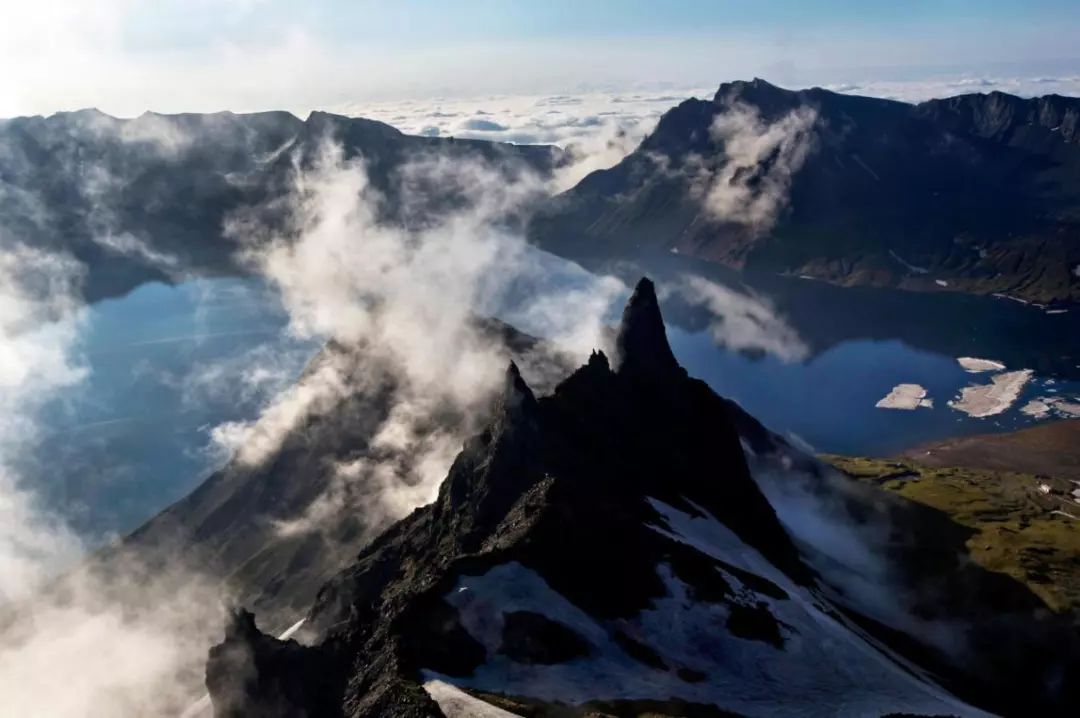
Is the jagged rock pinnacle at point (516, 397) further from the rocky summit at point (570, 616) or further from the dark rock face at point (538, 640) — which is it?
the dark rock face at point (538, 640)

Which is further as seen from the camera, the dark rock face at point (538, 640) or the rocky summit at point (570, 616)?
the dark rock face at point (538, 640)

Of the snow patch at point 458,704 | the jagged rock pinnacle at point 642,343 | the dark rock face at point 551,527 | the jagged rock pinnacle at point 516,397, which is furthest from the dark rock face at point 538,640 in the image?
the jagged rock pinnacle at point 642,343

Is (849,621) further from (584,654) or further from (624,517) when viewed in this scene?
(584,654)

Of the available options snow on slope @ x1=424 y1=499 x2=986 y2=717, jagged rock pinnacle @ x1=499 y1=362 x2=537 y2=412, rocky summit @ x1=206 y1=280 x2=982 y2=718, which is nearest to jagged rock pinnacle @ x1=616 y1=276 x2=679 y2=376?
rocky summit @ x1=206 y1=280 x2=982 y2=718

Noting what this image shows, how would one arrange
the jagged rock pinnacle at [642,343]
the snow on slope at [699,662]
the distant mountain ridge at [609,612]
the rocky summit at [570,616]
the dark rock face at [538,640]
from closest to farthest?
the rocky summit at [570,616]
the snow on slope at [699,662]
the distant mountain ridge at [609,612]
the dark rock face at [538,640]
the jagged rock pinnacle at [642,343]

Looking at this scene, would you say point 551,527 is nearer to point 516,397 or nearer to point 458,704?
point 458,704

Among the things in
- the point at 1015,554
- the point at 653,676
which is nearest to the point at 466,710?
the point at 653,676
